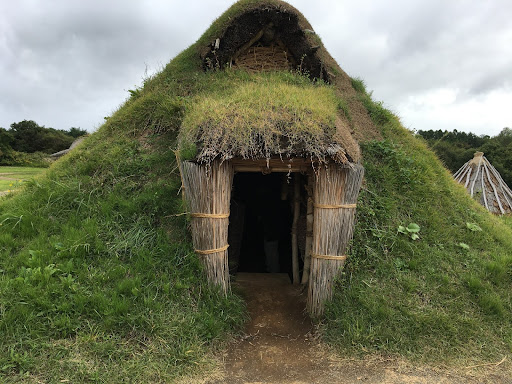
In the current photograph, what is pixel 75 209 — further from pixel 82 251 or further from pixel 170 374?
pixel 170 374

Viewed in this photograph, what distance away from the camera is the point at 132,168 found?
5453 millimetres

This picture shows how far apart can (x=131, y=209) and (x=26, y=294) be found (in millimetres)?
1637

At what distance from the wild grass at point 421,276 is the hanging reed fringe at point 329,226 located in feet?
0.61

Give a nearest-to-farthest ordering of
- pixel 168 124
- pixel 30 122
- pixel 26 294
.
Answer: pixel 26 294 < pixel 168 124 < pixel 30 122

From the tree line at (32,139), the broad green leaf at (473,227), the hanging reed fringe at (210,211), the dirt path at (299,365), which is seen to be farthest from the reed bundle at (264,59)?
the tree line at (32,139)

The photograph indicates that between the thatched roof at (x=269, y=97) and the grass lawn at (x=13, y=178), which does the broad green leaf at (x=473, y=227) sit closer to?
the thatched roof at (x=269, y=97)

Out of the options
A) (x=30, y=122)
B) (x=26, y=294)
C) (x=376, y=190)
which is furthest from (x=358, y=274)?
(x=30, y=122)

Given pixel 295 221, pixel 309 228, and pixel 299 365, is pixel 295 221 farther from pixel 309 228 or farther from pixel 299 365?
pixel 299 365

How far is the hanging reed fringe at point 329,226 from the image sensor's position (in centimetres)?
428

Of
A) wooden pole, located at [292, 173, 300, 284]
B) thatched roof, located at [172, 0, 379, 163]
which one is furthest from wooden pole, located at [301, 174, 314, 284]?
thatched roof, located at [172, 0, 379, 163]

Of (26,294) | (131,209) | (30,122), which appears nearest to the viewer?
(26,294)

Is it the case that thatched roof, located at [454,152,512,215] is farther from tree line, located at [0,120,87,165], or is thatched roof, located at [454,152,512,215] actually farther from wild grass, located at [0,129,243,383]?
tree line, located at [0,120,87,165]

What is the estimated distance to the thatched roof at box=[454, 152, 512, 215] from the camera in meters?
10.7

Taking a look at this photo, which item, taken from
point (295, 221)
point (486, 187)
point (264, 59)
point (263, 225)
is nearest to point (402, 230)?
point (295, 221)
